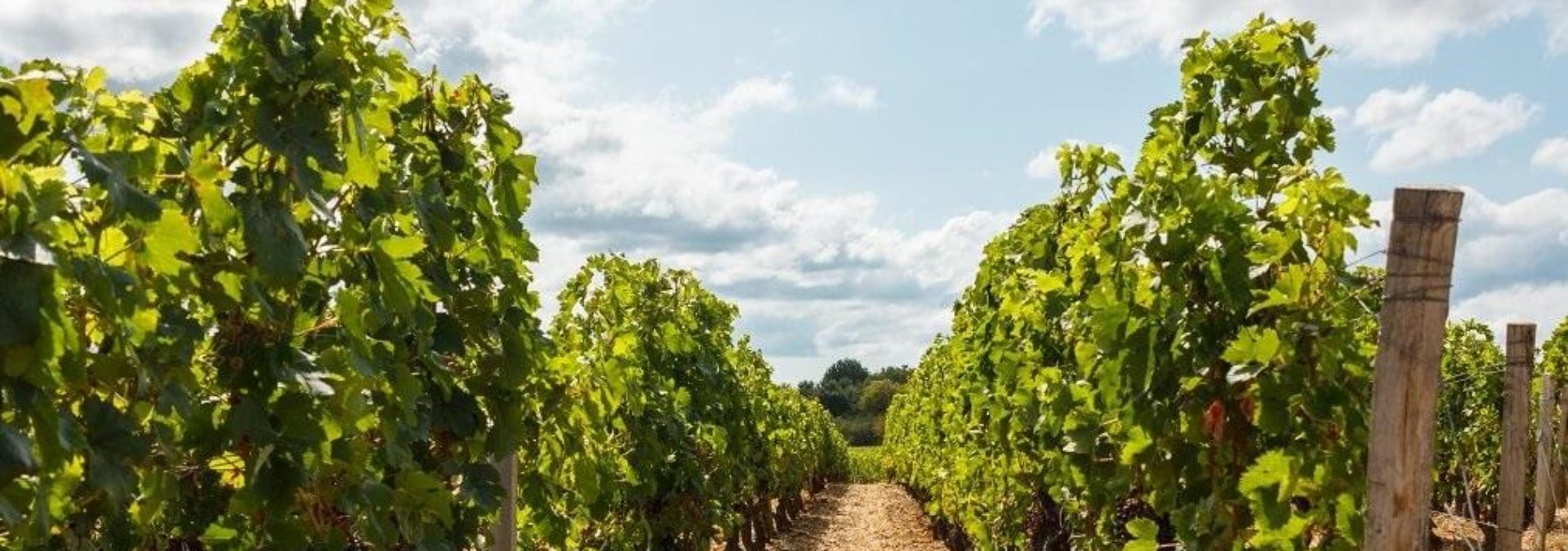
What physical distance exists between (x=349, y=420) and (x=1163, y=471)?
2.86 metres

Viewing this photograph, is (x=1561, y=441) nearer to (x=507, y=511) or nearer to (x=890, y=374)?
(x=507, y=511)

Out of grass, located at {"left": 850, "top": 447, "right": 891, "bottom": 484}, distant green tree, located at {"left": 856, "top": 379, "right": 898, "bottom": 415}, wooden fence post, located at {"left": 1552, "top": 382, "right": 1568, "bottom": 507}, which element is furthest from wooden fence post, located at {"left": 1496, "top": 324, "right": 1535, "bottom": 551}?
distant green tree, located at {"left": 856, "top": 379, "right": 898, "bottom": 415}

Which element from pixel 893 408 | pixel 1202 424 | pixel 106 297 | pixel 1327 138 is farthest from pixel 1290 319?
pixel 893 408

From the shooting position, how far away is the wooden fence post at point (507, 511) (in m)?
5.16

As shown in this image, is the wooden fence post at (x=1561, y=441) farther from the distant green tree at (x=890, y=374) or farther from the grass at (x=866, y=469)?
the distant green tree at (x=890, y=374)

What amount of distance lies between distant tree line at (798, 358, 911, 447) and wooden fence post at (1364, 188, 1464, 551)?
251ft

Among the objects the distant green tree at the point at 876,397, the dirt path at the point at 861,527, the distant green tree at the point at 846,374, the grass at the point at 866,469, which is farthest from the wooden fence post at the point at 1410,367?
the distant green tree at the point at 846,374

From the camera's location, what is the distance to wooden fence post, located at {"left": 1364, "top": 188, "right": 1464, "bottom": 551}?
324 cm

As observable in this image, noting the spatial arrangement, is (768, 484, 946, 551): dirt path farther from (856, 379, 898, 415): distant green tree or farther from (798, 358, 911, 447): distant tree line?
(856, 379, 898, 415): distant green tree

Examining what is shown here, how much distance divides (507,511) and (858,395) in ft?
343

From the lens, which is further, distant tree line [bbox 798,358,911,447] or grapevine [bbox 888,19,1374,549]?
distant tree line [bbox 798,358,911,447]

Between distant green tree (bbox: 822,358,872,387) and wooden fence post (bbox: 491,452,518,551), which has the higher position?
distant green tree (bbox: 822,358,872,387)

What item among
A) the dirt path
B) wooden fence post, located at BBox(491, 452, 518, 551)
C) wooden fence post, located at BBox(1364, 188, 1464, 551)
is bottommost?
the dirt path

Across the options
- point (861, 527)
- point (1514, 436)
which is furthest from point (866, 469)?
point (1514, 436)
